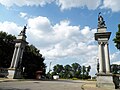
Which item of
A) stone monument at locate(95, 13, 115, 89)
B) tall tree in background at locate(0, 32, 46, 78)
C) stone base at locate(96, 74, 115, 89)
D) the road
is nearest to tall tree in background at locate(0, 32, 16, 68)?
tall tree in background at locate(0, 32, 46, 78)

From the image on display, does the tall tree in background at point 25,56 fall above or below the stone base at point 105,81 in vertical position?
above

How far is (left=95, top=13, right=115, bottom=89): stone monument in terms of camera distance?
65.9 ft

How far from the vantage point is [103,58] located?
21.2 m

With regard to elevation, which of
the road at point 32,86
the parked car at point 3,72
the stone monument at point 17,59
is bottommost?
the road at point 32,86

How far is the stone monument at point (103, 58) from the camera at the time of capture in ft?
65.9

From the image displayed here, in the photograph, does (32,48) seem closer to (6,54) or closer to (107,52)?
(6,54)

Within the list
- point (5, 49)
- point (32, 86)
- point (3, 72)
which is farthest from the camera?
point (5, 49)

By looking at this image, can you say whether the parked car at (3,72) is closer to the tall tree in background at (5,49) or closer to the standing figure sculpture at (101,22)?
the tall tree in background at (5,49)

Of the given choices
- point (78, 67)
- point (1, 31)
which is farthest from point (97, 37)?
point (78, 67)

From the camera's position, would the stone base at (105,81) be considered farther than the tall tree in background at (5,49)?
No

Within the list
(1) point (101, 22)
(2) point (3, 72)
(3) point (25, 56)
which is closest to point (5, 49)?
(3) point (25, 56)

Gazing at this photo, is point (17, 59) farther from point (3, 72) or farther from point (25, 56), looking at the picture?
point (25, 56)

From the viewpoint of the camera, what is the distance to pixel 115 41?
35.1 metres

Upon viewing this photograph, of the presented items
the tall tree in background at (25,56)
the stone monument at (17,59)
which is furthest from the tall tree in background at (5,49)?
the stone monument at (17,59)
